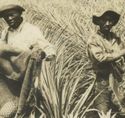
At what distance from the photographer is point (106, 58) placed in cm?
654

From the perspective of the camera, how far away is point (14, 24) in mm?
6379

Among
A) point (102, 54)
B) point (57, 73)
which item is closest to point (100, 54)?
point (102, 54)

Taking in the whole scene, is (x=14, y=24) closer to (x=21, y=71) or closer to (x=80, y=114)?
(x=21, y=71)

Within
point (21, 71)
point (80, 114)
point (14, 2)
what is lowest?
point (80, 114)

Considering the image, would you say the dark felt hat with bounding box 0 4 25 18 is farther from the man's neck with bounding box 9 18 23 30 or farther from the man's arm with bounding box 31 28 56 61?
the man's arm with bounding box 31 28 56 61

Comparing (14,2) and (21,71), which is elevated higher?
(14,2)

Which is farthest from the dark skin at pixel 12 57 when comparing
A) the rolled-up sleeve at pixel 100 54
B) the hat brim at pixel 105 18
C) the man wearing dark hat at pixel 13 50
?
the hat brim at pixel 105 18

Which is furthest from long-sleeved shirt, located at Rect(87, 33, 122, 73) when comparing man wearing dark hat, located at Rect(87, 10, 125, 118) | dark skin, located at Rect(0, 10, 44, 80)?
dark skin, located at Rect(0, 10, 44, 80)

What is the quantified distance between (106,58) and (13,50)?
2.39 feet

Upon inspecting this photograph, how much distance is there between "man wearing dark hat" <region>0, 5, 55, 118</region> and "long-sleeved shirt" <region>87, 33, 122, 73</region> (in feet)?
1.40

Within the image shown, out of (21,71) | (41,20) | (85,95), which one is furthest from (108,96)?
(41,20)

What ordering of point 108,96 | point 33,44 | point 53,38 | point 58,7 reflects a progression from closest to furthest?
point 33,44 → point 108,96 → point 53,38 → point 58,7

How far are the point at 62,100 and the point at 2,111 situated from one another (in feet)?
1.50

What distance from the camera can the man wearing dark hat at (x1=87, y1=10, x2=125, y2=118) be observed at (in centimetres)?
657
